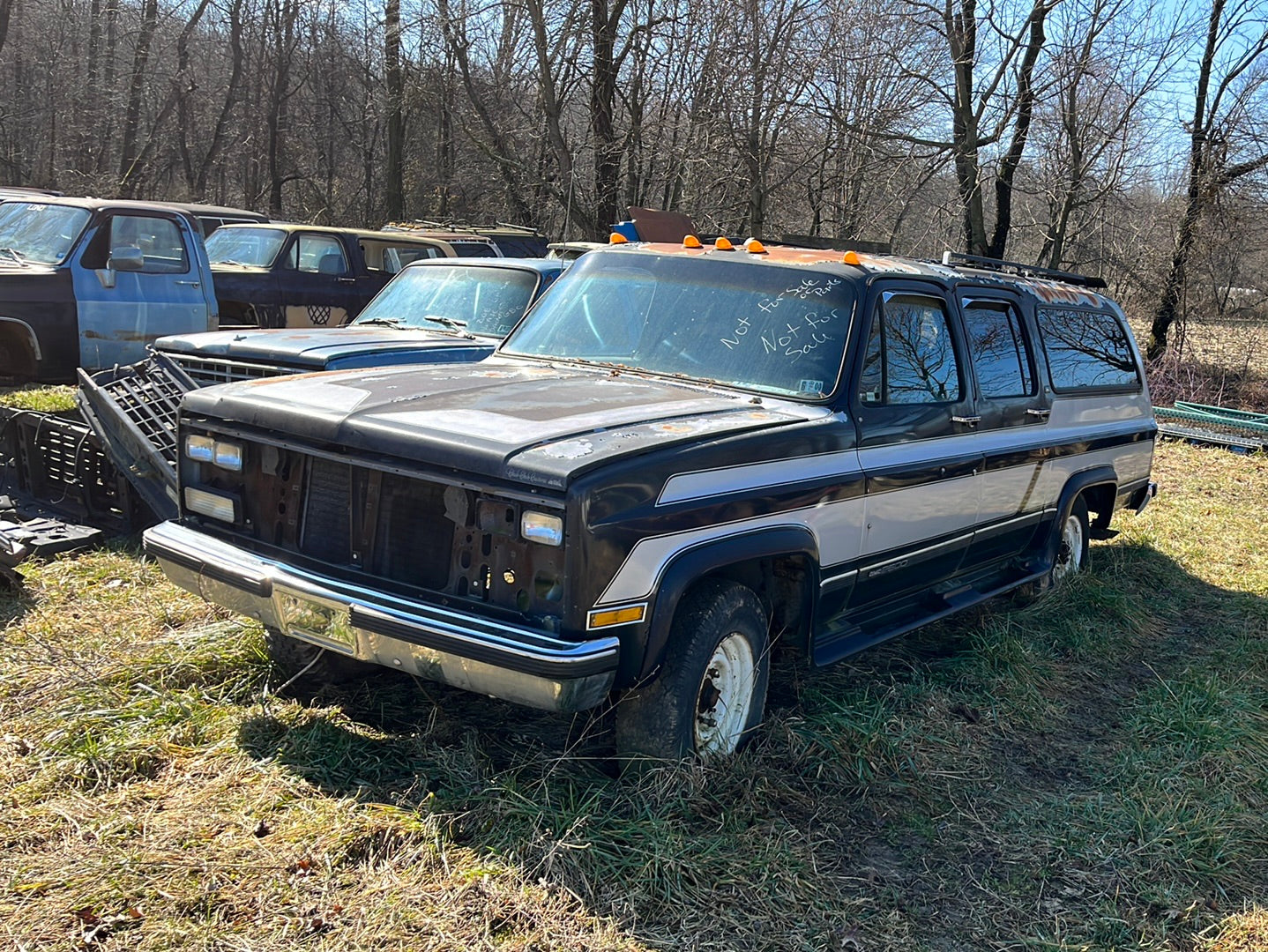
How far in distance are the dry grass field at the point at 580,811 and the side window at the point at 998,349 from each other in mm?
1364

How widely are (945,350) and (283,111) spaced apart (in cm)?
2808

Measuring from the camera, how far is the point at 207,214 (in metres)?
15.2

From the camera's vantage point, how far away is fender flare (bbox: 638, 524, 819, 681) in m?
3.51

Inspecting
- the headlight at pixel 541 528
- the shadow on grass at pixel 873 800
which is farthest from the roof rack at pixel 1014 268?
the headlight at pixel 541 528

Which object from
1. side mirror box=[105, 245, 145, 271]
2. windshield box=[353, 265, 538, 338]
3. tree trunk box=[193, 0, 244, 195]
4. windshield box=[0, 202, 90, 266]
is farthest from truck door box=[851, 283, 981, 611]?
tree trunk box=[193, 0, 244, 195]

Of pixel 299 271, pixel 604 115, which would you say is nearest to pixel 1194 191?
pixel 604 115

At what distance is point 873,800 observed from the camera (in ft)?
13.4

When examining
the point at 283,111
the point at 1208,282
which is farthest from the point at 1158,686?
the point at 283,111

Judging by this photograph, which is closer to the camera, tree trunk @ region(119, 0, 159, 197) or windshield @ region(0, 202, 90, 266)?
windshield @ region(0, 202, 90, 266)

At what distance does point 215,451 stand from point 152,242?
6097mm

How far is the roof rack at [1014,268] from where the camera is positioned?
20.6ft

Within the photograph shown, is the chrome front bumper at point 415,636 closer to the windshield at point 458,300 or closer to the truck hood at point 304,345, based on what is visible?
the truck hood at point 304,345

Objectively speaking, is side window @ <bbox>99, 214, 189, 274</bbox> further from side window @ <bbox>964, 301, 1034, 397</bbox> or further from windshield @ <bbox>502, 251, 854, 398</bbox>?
side window @ <bbox>964, 301, 1034, 397</bbox>

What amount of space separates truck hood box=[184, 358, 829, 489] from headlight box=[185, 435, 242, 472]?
106 mm
